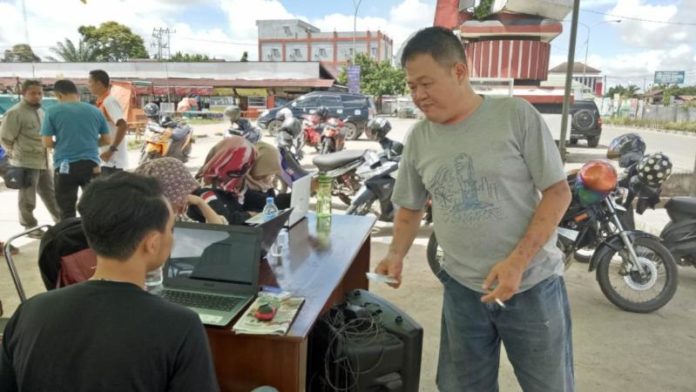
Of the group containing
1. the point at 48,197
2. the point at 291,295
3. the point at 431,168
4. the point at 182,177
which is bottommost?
the point at 48,197

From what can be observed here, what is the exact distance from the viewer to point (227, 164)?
9.55ft

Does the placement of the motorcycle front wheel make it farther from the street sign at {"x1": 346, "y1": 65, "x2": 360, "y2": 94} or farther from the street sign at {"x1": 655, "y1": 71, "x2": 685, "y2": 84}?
Result: the street sign at {"x1": 655, "y1": 71, "x2": 685, "y2": 84}

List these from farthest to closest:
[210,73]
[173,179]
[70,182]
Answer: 1. [210,73]
2. [70,182]
3. [173,179]

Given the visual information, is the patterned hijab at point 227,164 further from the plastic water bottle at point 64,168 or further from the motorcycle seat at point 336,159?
the motorcycle seat at point 336,159

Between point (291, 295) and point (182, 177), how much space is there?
0.85 metres

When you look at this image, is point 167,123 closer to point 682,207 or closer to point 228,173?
point 228,173

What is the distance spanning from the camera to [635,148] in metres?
4.08

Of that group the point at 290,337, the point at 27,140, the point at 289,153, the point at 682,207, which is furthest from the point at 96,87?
the point at 682,207

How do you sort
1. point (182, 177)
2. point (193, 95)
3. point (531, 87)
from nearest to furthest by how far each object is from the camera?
1. point (182, 177)
2. point (531, 87)
3. point (193, 95)

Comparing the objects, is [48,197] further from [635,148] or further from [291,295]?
[635,148]

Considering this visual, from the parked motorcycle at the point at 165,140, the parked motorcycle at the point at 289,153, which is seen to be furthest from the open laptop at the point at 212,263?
the parked motorcycle at the point at 165,140

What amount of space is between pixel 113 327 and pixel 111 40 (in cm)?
5263

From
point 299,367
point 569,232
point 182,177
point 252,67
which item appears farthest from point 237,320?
point 252,67

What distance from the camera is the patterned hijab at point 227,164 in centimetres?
290
